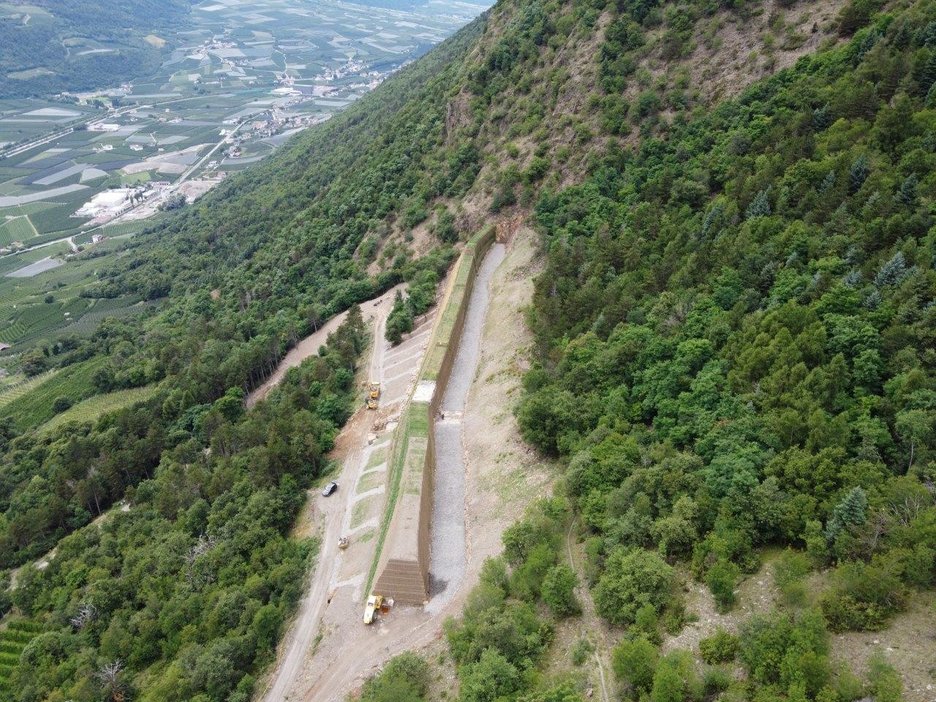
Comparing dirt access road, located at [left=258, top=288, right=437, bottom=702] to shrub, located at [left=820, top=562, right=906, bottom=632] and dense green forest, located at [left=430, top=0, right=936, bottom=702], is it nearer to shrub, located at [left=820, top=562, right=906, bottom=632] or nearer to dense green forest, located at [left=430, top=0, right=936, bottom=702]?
dense green forest, located at [left=430, top=0, right=936, bottom=702]

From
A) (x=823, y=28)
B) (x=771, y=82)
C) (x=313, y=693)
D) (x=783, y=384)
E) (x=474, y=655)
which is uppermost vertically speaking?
(x=823, y=28)

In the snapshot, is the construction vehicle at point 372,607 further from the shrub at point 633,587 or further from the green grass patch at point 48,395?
the green grass patch at point 48,395

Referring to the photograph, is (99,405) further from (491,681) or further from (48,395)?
(491,681)

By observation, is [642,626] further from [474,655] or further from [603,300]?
[603,300]

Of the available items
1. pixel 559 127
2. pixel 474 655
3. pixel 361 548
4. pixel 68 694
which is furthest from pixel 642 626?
pixel 559 127

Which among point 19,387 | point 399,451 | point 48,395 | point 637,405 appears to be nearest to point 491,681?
point 637,405

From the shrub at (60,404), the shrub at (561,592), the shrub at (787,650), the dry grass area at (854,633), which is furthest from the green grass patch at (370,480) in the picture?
the shrub at (60,404)

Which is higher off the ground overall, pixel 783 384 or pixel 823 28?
pixel 823 28
